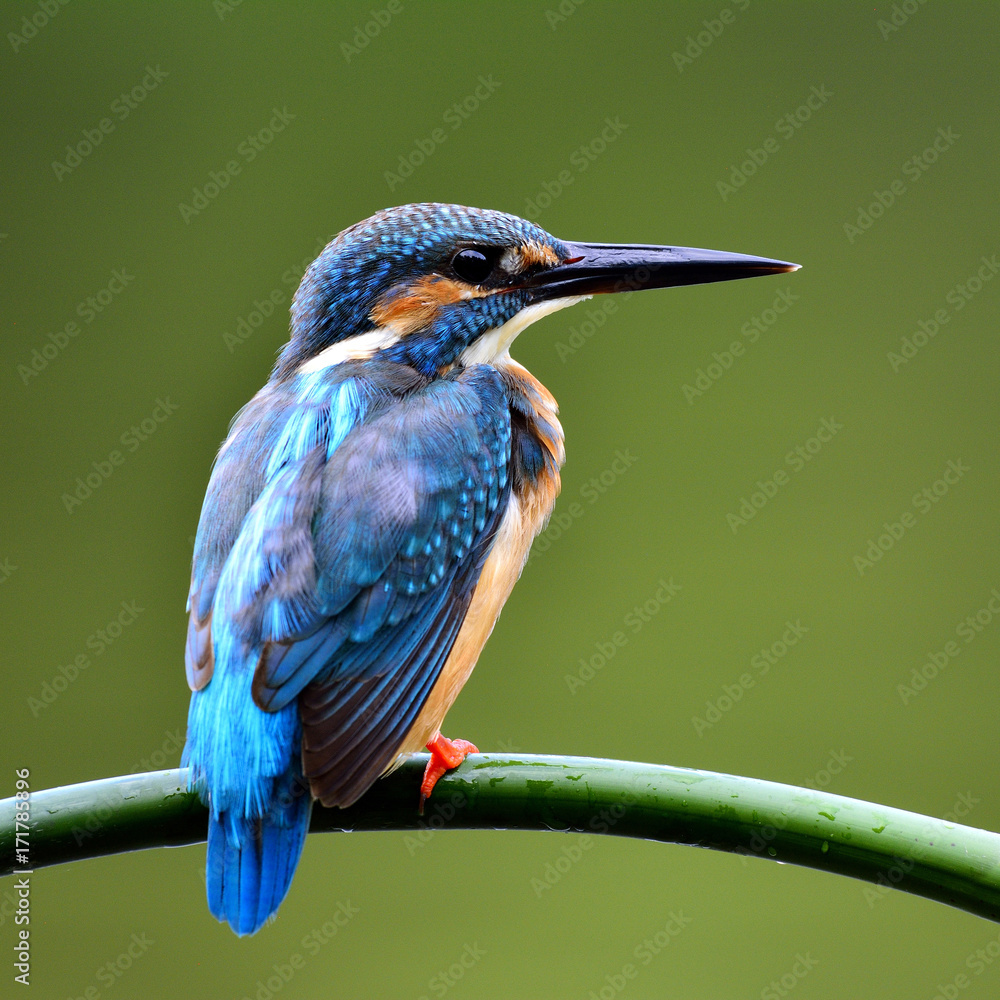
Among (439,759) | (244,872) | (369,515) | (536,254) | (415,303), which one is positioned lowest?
(244,872)

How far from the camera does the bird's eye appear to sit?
174 cm

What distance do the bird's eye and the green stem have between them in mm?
798

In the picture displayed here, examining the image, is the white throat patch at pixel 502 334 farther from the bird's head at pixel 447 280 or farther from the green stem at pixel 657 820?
the green stem at pixel 657 820

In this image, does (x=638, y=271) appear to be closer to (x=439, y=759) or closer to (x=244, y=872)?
(x=439, y=759)

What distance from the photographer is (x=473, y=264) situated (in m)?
1.75

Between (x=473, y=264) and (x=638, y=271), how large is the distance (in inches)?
9.4

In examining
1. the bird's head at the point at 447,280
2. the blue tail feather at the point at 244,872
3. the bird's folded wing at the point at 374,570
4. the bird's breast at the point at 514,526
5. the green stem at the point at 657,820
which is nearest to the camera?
the green stem at the point at 657,820

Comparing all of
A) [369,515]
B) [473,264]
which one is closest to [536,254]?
[473,264]

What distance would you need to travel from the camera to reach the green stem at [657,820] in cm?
96

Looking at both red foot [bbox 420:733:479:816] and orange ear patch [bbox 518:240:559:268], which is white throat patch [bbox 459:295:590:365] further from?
red foot [bbox 420:733:479:816]

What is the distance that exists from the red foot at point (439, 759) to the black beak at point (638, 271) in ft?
2.14

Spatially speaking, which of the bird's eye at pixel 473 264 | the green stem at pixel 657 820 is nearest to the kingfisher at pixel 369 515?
the bird's eye at pixel 473 264

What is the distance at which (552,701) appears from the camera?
348 centimetres

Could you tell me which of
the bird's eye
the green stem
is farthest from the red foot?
the bird's eye
